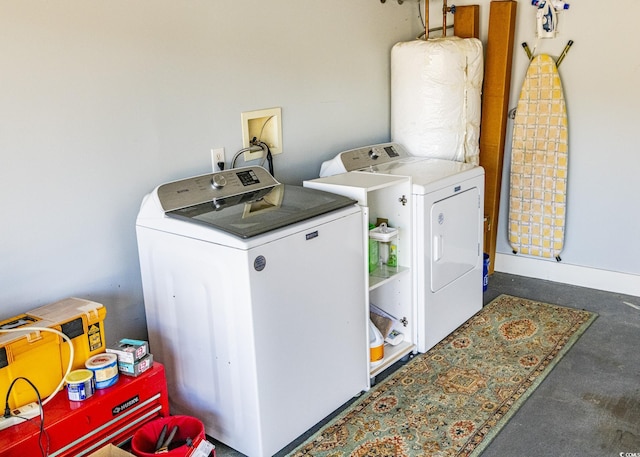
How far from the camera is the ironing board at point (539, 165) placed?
373 cm

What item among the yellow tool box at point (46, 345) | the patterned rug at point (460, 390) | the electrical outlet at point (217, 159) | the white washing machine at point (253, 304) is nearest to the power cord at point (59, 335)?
the yellow tool box at point (46, 345)

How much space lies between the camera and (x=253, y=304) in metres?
2.11

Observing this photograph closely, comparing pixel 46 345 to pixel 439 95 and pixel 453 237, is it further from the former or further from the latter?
pixel 439 95

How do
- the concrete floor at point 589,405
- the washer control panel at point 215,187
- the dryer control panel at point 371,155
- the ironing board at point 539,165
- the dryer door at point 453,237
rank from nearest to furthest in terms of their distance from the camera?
the concrete floor at point 589,405 → the washer control panel at point 215,187 → the dryer door at point 453,237 → the dryer control panel at point 371,155 → the ironing board at point 539,165

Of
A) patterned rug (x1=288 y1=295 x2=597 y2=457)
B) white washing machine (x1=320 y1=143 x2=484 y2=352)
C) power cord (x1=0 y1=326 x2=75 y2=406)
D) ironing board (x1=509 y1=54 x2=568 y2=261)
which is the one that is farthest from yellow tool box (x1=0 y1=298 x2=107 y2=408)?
ironing board (x1=509 y1=54 x2=568 y2=261)

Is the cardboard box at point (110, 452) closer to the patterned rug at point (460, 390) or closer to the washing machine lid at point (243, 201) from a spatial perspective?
the patterned rug at point (460, 390)

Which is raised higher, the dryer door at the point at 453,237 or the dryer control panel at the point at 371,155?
the dryer control panel at the point at 371,155

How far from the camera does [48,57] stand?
2.17 m

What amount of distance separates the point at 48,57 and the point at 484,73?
2.72 meters

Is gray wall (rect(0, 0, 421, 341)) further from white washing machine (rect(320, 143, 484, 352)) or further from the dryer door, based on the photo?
the dryer door

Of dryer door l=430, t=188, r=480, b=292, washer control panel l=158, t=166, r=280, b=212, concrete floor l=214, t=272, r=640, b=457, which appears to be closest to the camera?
concrete floor l=214, t=272, r=640, b=457

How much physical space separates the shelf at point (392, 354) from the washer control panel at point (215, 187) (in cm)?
100

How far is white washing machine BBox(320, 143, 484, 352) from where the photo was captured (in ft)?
9.75

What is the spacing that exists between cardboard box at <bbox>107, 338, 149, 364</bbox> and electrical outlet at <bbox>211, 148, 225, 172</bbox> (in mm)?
967
